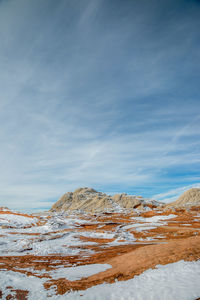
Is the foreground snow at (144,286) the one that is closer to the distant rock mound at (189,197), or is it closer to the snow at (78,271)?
the snow at (78,271)

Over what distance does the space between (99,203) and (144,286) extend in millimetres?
96990

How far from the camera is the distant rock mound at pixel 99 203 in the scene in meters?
99.2

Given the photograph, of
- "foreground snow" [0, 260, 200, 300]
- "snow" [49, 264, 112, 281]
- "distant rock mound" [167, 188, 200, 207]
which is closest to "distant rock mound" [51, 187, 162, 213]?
"distant rock mound" [167, 188, 200, 207]

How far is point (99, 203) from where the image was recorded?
104750 mm

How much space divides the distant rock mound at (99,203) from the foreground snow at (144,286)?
271 ft

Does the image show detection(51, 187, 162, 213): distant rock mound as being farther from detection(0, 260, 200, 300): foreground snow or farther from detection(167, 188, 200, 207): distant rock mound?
detection(0, 260, 200, 300): foreground snow

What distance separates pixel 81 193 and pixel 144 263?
114m

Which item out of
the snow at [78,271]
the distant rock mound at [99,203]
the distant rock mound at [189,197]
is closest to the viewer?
the snow at [78,271]

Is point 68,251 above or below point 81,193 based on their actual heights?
below

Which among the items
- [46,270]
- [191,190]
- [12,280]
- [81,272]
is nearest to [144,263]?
[81,272]

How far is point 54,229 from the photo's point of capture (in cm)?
3903

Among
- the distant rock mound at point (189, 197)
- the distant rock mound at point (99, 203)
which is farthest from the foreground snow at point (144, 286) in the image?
the distant rock mound at point (189, 197)

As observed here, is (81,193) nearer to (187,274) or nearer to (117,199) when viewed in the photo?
(117,199)

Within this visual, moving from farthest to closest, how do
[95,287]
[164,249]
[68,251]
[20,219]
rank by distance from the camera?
[20,219]
[68,251]
[164,249]
[95,287]
